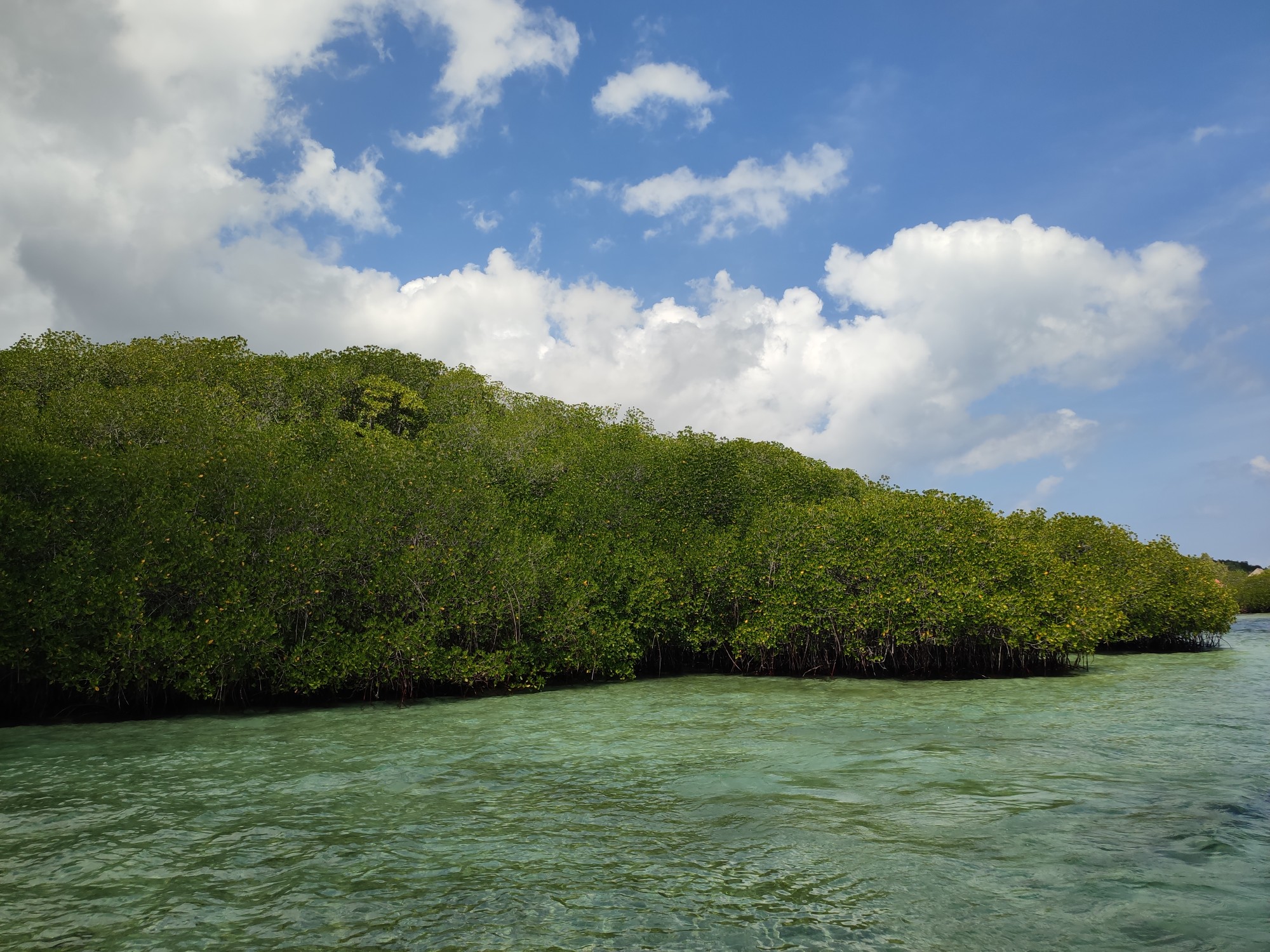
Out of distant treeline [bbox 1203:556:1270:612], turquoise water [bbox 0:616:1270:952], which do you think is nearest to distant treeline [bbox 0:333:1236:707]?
turquoise water [bbox 0:616:1270:952]

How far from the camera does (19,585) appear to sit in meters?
17.5

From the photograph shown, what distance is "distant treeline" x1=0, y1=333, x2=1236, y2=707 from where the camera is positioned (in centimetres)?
1864

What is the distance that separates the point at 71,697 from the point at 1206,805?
22337 mm

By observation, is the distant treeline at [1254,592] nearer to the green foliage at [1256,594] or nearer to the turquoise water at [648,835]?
the green foliage at [1256,594]

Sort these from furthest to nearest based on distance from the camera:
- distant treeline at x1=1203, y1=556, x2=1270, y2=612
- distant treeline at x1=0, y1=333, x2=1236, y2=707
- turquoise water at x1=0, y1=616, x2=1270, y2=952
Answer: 1. distant treeline at x1=1203, y1=556, x2=1270, y2=612
2. distant treeline at x1=0, y1=333, x2=1236, y2=707
3. turquoise water at x1=0, y1=616, x2=1270, y2=952

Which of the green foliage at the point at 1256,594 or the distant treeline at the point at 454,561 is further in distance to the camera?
the green foliage at the point at 1256,594

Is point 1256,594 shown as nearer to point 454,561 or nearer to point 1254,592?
point 1254,592

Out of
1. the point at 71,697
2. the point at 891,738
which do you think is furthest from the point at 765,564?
the point at 71,697

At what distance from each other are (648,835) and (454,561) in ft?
47.5

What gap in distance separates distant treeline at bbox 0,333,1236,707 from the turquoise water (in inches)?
107

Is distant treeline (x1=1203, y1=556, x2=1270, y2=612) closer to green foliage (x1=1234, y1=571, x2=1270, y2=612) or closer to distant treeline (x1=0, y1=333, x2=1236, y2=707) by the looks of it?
green foliage (x1=1234, y1=571, x2=1270, y2=612)

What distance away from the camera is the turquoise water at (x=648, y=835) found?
6.59 m

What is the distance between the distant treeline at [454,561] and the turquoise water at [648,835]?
272 centimetres

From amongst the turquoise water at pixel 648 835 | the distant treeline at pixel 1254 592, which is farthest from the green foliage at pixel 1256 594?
the turquoise water at pixel 648 835
